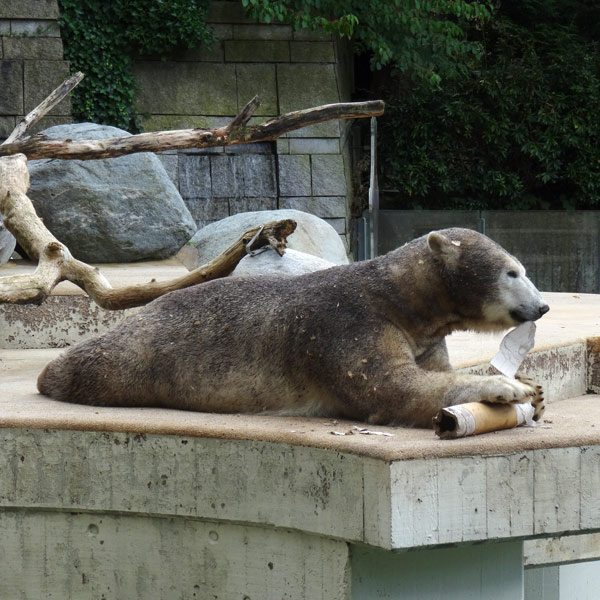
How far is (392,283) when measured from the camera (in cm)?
361

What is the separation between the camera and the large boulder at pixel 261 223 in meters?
8.55

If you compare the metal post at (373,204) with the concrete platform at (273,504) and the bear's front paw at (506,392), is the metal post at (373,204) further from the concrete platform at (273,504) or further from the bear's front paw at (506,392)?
the bear's front paw at (506,392)

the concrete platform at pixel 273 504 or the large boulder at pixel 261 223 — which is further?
the large boulder at pixel 261 223

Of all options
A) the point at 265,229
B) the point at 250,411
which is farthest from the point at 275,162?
the point at 250,411

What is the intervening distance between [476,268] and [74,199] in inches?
231

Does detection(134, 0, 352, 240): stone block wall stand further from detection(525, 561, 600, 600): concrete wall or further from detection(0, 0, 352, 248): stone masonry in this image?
detection(525, 561, 600, 600): concrete wall

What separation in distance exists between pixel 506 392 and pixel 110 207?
20.5 ft

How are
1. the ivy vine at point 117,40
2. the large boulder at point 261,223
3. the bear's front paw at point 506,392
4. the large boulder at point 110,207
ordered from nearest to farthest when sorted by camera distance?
the bear's front paw at point 506,392 → the large boulder at point 261,223 → the large boulder at point 110,207 → the ivy vine at point 117,40

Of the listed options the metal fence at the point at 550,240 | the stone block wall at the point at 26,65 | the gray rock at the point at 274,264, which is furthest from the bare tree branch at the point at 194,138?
the metal fence at the point at 550,240

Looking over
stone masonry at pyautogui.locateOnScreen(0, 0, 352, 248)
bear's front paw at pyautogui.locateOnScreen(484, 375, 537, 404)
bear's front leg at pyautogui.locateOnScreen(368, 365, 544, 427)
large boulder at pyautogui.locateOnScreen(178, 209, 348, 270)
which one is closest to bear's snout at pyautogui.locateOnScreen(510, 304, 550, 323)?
bear's front leg at pyautogui.locateOnScreen(368, 365, 544, 427)

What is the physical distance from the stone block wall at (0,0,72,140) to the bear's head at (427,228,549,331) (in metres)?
9.43

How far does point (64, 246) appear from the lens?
16.9ft

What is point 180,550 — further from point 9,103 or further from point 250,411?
point 9,103

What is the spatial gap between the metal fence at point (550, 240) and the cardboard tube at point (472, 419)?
37.4 ft
